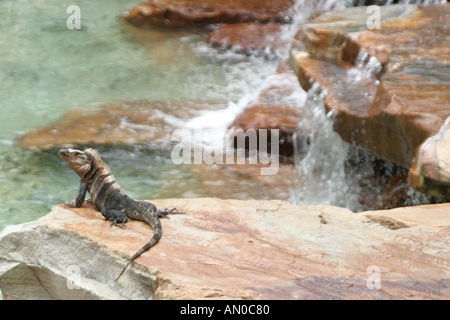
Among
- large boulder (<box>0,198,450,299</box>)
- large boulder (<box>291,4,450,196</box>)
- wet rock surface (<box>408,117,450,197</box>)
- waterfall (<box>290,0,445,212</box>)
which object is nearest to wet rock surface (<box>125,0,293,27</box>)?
large boulder (<box>291,4,450,196</box>)

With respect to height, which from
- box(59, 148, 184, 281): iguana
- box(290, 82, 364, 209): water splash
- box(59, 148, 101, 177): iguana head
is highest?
box(59, 148, 101, 177): iguana head

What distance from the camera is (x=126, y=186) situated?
611 centimetres

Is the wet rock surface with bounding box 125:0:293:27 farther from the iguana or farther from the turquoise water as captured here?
the iguana

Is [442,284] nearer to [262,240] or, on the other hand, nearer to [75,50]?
[262,240]

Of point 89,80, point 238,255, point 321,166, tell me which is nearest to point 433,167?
point 238,255

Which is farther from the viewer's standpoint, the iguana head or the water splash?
the water splash

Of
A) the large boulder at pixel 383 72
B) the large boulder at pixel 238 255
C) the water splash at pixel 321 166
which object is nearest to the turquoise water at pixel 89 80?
the water splash at pixel 321 166

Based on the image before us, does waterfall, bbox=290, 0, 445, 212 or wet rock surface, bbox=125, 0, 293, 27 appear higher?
wet rock surface, bbox=125, 0, 293, 27

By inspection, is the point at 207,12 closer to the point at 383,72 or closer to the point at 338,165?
the point at 338,165

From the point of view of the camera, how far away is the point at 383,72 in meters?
5.21

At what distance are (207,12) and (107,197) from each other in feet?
25.3

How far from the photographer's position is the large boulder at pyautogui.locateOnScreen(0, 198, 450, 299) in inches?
113

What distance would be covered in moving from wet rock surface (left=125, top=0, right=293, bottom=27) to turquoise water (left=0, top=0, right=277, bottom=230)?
0.32 meters

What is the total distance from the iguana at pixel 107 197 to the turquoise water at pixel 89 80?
1.75 meters
